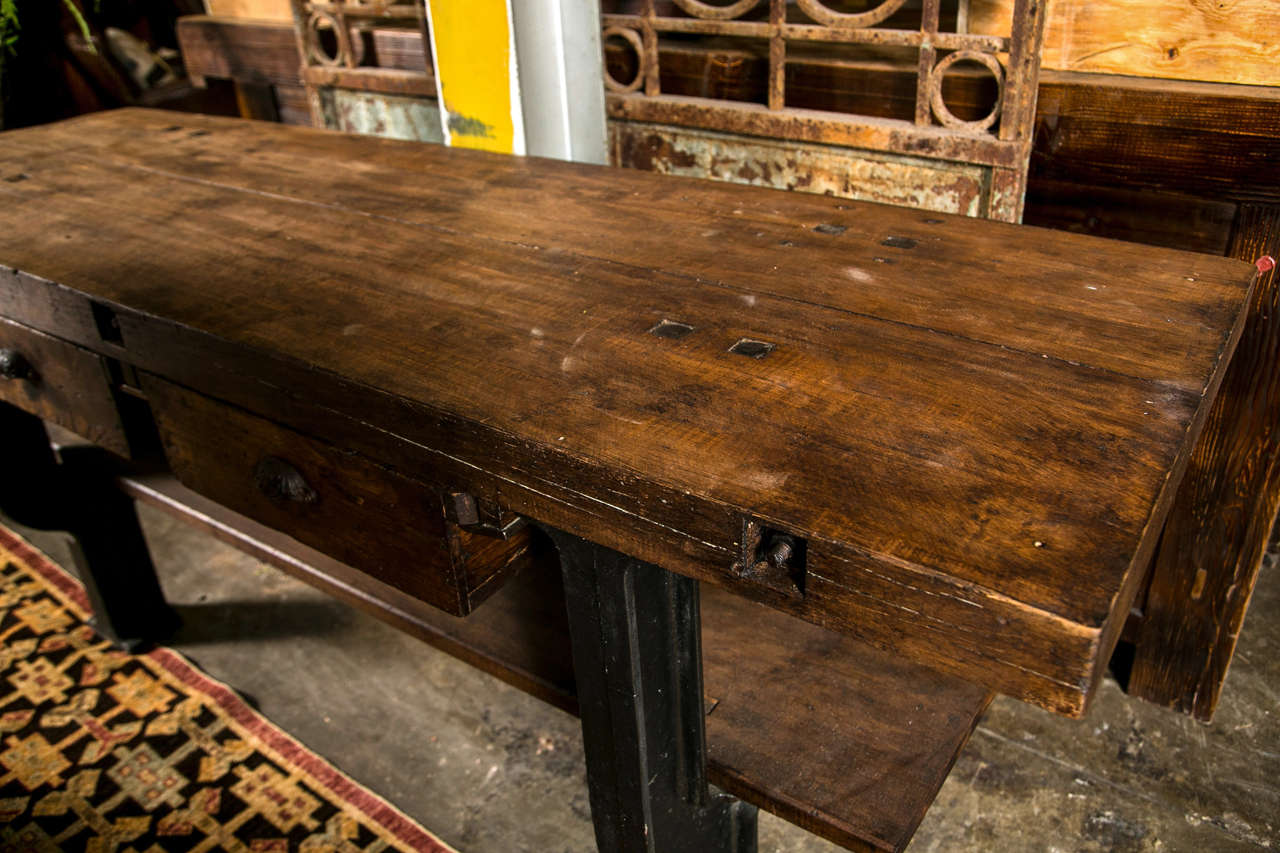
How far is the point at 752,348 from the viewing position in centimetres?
98

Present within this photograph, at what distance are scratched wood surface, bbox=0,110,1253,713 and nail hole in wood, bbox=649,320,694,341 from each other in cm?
1

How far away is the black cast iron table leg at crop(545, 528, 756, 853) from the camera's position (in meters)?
0.95

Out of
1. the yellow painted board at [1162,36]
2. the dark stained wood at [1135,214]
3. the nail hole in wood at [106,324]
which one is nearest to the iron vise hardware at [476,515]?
the nail hole in wood at [106,324]

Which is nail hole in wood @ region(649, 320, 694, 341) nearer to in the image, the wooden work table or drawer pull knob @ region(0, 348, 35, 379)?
the wooden work table

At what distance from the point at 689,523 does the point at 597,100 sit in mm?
1448

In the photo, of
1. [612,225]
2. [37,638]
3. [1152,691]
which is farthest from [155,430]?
[1152,691]

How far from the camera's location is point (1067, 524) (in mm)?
700

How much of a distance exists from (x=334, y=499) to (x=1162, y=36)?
138 centimetres

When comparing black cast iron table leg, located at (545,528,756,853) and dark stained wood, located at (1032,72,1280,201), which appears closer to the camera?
black cast iron table leg, located at (545,528,756,853)

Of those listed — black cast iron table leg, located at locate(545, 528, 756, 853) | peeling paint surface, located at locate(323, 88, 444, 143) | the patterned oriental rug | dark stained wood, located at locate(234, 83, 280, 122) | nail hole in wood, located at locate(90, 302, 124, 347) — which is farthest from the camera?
dark stained wood, located at locate(234, 83, 280, 122)

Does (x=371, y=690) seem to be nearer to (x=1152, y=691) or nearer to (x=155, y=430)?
(x=155, y=430)

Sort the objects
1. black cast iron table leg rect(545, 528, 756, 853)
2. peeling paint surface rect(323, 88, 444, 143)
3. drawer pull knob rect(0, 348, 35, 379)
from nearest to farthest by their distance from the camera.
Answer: black cast iron table leg rect(545, 528, 756, 853), drawer pull knob rect(0, 348, 35, 379), peeling paint surface rect(323, 88, 444, 143)

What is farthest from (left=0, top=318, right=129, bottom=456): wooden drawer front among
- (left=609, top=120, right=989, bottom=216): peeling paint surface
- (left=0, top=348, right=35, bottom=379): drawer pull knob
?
(left=609, top=120, right=989, bottom=216): peeling paint surface

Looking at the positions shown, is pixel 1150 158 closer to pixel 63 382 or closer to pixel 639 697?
pixel 639 697
